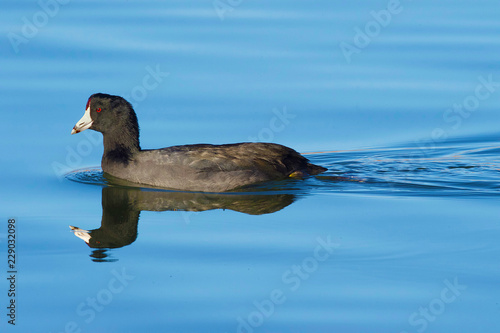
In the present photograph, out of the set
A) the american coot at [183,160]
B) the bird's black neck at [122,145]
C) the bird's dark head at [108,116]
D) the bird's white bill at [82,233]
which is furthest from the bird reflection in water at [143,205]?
the bird's dark head at [108,116]

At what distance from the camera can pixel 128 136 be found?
930cm

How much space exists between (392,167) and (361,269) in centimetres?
346

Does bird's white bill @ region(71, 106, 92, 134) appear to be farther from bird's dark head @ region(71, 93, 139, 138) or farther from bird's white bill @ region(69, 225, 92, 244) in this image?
bird's white bill @ region(69, 225, 92, 244)

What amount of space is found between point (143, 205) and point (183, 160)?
2.67 feet

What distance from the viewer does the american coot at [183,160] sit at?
884cm

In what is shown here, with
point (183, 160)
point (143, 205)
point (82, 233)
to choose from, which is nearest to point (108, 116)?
point (183, 160)

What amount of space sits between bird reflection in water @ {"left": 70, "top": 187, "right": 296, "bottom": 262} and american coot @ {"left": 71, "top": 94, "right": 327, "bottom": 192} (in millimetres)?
184

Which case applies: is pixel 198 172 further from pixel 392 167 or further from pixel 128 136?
pixel 392 167

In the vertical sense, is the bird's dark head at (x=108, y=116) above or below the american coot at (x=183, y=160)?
above

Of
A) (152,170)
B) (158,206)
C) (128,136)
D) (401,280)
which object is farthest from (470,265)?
(128,136)

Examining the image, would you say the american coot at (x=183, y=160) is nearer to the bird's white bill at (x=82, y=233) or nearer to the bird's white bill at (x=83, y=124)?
the bird's white bill at (x=83, y=124)

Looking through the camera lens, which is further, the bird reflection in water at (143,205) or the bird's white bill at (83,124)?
the bird's white bill at (83,124)

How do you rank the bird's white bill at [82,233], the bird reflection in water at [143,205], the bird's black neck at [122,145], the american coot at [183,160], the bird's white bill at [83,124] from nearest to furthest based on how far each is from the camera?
the bird's white bill at [82,233] → the bird reflection in water at [143,205] → the american coot at [183,160] → the bird's black neck at [122,145] → the bird's white bill at [83,124]

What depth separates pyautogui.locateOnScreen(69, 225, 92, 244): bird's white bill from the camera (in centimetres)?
723
